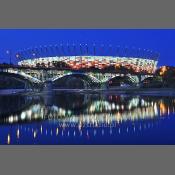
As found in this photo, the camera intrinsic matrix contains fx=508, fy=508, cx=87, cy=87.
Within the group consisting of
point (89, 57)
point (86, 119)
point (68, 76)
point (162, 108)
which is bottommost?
point (86, 119)

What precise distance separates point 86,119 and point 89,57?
945 millimetres

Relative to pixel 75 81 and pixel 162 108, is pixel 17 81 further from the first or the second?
pixel 162 108

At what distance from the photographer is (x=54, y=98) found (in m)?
7.68

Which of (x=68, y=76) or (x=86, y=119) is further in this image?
A: (x=68, y=76)

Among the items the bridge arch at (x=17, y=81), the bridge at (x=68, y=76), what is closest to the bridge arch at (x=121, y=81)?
the bridge at (x=68, y=76)

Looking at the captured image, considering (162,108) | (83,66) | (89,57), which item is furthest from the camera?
(162,108)

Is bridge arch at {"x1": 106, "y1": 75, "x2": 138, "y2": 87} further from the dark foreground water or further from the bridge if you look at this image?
the dark foreground water

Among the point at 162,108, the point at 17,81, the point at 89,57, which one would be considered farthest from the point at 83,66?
the point at 162,108

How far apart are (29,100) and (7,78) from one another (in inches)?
19.8

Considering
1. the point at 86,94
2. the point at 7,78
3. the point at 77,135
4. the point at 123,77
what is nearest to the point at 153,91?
the point at 123,77

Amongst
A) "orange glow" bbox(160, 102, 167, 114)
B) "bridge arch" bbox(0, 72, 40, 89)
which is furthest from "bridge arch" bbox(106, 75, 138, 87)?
"bridge arch" bbox(0, 72, 40, 89)

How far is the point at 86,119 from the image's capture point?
25.4 feet
